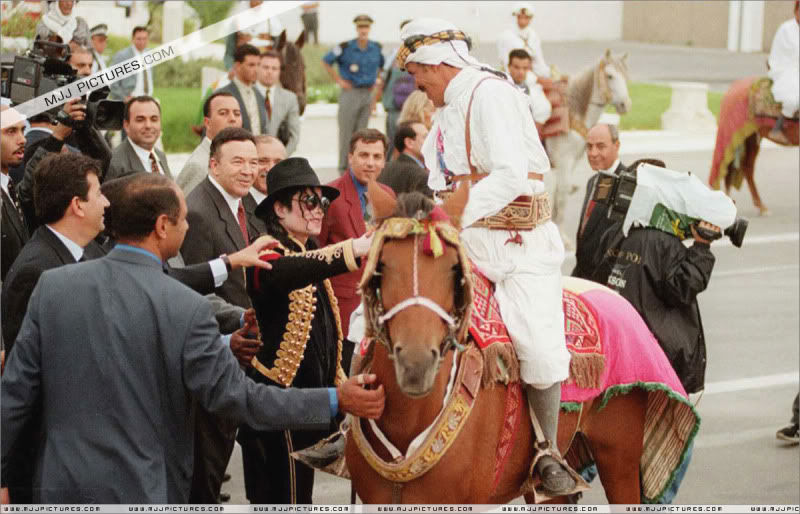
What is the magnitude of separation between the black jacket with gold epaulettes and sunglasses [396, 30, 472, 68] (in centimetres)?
102

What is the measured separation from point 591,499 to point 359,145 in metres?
3.04

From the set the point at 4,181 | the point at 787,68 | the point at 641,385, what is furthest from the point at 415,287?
the point at 787,68

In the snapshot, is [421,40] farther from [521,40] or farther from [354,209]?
[521,40]

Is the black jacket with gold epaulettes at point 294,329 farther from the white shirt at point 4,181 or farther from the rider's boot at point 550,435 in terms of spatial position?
the white shirt at point 4,181

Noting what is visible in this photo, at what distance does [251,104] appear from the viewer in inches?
523

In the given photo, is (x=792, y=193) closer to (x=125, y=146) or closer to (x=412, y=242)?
(x=125, y=146)

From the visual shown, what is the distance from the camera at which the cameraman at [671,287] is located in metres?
8.34

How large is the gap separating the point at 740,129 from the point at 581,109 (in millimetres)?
2890

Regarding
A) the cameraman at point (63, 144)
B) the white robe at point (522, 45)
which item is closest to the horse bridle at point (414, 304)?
the cameraman at point (63, 144)

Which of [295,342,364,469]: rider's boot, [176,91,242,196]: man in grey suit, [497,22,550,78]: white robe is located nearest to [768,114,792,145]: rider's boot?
[497,22,550,78]: white robe

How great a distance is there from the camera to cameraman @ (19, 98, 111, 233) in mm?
7996

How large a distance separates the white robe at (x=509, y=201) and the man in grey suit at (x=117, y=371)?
1.43 metres

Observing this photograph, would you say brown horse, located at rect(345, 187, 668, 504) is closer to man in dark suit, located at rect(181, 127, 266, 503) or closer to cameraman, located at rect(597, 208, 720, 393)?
man in dark suit, located at rect(181, 127, 266, 503)

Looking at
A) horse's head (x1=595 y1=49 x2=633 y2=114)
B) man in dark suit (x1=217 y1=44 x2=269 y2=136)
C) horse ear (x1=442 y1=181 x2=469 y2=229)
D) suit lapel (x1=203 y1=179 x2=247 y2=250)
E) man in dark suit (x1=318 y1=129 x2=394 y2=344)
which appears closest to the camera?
horse ear (x1=442 y1=181 x2=469 y2=229)
